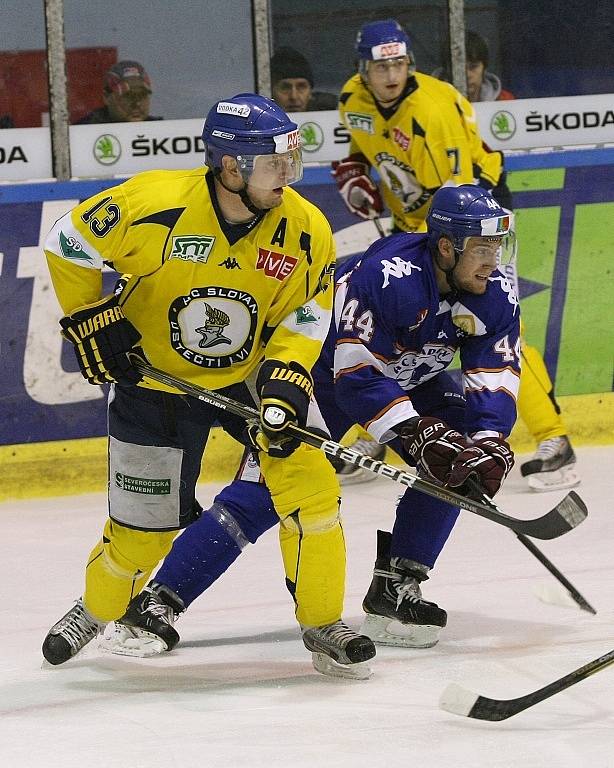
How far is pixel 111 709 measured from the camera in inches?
115

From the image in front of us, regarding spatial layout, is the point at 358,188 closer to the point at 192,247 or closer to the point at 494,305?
the point at 494,305

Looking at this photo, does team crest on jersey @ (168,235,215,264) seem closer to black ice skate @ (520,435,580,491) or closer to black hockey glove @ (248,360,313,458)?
black hockey glove @ (248,360,313,458)

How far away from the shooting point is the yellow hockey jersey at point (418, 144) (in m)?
5.12

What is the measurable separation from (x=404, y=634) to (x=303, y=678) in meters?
0.36

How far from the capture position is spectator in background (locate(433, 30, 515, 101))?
5.89 m

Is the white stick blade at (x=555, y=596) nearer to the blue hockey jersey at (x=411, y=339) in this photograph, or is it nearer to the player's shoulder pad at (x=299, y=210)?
the blue hockey jersey at (x=411, y=339)

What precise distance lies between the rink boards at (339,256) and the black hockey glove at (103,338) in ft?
6.89

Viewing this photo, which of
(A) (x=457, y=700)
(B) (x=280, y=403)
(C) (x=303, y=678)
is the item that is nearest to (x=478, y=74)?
(B) (x=280, y=403)

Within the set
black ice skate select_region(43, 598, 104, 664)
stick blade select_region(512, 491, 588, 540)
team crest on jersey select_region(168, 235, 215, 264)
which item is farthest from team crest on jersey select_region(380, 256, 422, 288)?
black ice skate select_region(43, 598, 104, 664)

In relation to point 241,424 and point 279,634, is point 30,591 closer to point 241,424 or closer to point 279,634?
point 279,634

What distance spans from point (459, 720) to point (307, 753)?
0.31m

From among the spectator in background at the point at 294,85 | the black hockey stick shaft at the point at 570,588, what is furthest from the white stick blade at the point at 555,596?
the spectator in background at the point at 294,85

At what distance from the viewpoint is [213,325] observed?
3.11m

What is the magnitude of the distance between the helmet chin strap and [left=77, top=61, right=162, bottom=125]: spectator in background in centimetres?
258
